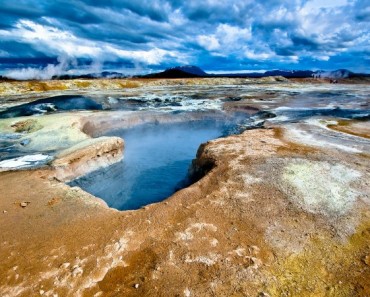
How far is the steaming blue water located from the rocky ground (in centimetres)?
343

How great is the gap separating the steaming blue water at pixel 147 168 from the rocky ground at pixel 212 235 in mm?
3431

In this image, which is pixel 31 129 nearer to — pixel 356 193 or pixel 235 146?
pixel 235 146

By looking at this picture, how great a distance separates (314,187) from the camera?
11.4 metres

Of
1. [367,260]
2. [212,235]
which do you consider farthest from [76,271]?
[367,260]

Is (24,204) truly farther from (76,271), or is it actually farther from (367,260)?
(367,260)

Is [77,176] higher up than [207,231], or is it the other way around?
[207,231]

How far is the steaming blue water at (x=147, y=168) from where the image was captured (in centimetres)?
1670

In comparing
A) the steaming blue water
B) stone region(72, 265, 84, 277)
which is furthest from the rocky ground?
the steaming blue water

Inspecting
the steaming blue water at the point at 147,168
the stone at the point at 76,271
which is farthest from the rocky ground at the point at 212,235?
the steaming blue water at the point at 147,168

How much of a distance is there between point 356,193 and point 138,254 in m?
8.22

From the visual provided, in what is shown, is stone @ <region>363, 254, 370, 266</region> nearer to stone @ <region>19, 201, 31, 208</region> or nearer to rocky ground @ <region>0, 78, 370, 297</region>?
rocky ground @ <region>0, 78, 370, 297</region>

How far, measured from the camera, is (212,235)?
28.6ft

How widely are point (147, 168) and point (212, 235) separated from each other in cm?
1237

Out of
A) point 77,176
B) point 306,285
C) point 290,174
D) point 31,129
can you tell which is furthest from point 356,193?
point 31,129
